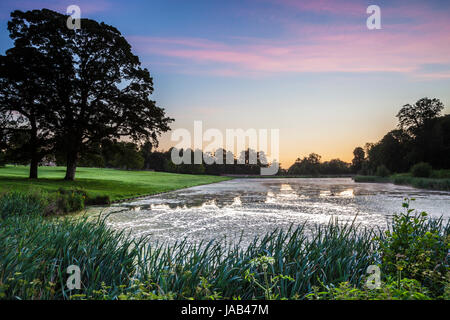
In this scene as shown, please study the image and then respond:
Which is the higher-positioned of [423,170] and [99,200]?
[423,170]

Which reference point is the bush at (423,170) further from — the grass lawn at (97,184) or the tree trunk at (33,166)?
the tree trunk at (33,166)

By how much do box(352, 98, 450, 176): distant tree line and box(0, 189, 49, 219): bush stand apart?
54.1 meters

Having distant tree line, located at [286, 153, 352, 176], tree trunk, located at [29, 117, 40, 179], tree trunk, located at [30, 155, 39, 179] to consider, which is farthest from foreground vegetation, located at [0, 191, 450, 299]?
distant tree line, located at [286, 153, 352, 176]

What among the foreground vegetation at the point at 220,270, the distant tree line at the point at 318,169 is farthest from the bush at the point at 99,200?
the distant tree line at the point at 318,169

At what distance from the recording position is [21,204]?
27.3 feet

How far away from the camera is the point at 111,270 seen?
3305 mm

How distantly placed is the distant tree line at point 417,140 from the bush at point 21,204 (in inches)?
2132

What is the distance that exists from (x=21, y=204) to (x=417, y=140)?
65.7 m

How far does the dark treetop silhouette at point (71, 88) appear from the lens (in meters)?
21.7

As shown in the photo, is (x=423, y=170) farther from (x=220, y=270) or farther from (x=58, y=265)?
(x=58, y=265)

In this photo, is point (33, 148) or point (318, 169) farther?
point (318, 169)

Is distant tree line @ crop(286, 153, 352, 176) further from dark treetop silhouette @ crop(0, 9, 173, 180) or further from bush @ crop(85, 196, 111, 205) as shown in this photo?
bush @ crop(85, 196, 111, 205)

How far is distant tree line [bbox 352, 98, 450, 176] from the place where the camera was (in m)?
53.3

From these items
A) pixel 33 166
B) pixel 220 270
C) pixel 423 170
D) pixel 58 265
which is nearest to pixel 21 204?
pixel 58 265
